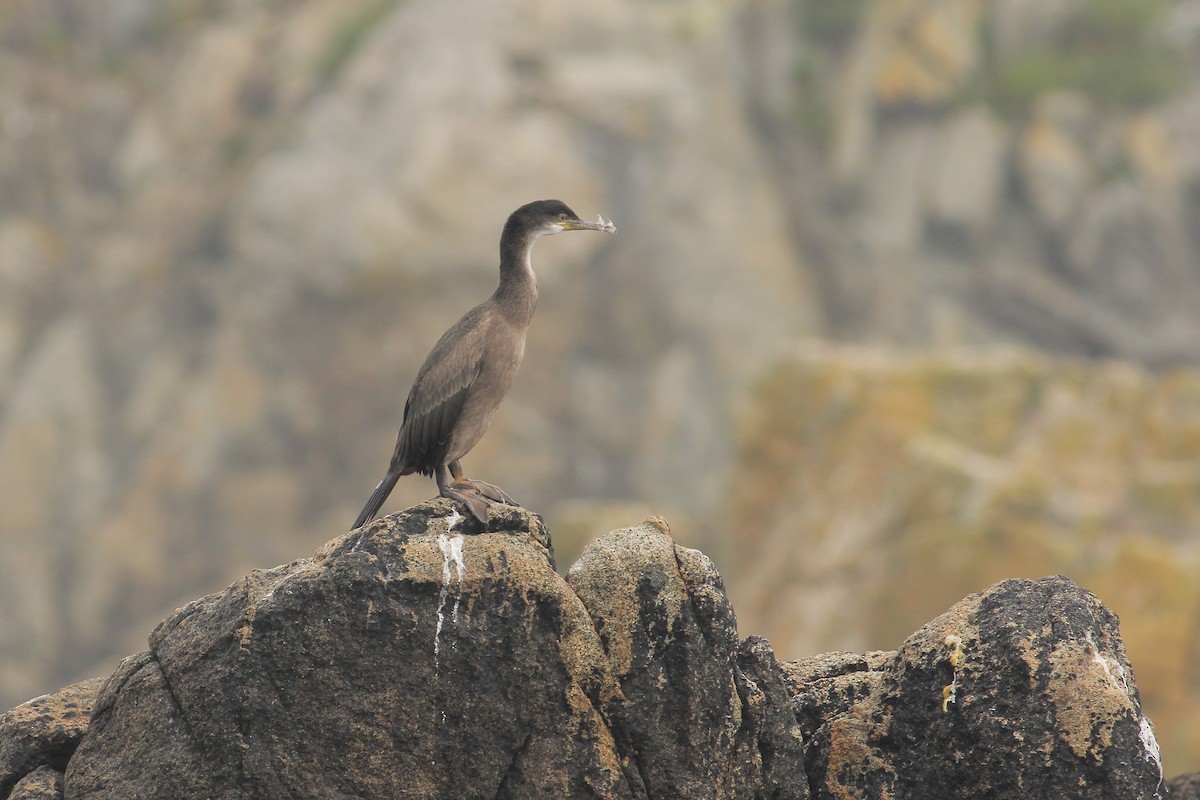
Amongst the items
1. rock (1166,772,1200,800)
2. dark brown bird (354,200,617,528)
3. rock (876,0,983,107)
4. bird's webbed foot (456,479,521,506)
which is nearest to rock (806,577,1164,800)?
rock (1166,772,1200,800)

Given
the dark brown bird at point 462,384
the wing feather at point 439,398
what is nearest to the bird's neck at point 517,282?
the dark brown bird at point 462,384

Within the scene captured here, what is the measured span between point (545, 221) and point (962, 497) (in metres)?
16.6

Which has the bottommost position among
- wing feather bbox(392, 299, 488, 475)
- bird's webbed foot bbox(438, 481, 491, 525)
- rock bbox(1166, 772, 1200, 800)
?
rock bbox(1166, 772, 1200, 800)

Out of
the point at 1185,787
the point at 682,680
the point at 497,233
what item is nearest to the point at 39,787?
the point at 682,680

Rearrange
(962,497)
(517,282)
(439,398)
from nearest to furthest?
(439,398) → (517,282) → (962,497)

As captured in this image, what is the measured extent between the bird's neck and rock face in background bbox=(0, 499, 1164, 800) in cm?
286

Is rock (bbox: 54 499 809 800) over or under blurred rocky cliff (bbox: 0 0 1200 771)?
under

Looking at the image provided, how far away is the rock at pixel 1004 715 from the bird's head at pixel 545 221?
4315 millimetres

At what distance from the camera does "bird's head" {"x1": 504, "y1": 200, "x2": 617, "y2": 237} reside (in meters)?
12.3

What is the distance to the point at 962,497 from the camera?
27.4m

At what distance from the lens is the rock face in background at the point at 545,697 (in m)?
8.84

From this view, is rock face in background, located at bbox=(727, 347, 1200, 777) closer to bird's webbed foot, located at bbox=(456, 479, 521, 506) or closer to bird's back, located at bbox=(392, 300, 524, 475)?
bird's back, located at bbox=(392, 300, 524, 475)

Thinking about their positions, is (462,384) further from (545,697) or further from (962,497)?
(962,497)

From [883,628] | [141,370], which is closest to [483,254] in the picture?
[141,370]
